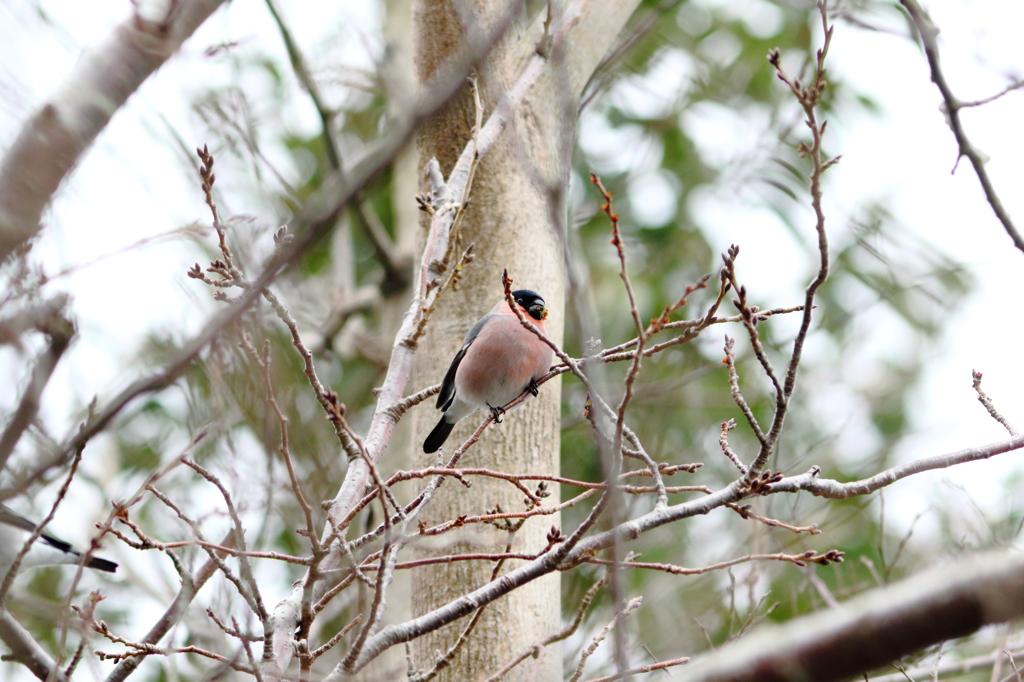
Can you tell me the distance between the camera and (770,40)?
6.71 meters

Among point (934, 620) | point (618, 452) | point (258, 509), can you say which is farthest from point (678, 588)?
point (934, 620)

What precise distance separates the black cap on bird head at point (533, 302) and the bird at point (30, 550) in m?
1.83

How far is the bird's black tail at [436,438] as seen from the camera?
10.6 ft

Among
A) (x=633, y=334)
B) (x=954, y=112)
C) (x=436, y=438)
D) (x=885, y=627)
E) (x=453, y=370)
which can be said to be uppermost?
(x=633, y=334)

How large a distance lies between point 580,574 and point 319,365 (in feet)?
8.42

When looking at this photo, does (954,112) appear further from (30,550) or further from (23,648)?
(30,550)

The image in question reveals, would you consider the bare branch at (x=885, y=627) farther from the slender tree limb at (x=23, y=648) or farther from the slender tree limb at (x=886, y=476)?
the slender tree limb at (x=23, y=648)

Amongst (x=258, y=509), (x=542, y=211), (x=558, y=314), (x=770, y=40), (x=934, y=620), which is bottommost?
(x=934, y=620)

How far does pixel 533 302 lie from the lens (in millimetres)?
3305

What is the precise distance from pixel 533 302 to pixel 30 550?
209 cm

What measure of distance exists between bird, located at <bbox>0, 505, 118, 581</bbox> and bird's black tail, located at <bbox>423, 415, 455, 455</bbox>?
1230 millimetres

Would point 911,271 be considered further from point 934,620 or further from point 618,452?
point 934,620

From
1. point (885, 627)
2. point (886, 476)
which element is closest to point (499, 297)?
point (886, 476)

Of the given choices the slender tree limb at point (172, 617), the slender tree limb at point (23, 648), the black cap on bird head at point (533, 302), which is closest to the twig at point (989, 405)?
the black cap on bird head at point (533, 302)
